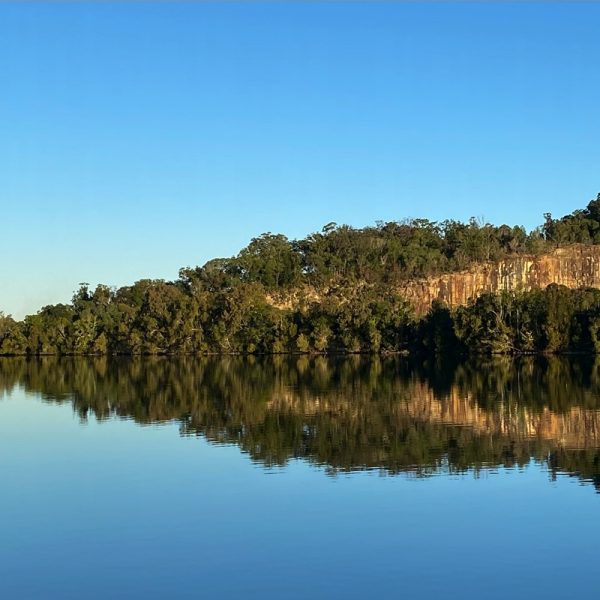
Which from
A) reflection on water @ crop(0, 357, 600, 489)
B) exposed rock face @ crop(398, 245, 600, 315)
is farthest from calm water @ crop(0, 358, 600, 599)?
exposed rock face @ crop(398, 245, 600, 315)

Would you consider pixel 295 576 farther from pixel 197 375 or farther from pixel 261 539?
pixel 197 375

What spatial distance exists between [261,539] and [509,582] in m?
6.09

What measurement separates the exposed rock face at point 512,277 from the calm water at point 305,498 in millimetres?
93754

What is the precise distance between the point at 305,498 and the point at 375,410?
69.9 ft

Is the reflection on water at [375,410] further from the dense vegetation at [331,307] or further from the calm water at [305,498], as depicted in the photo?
the dense vegetation at [331,307]

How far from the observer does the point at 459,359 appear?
10425cm

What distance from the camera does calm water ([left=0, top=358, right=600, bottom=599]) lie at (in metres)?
17.3

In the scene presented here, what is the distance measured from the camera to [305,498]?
24375mm

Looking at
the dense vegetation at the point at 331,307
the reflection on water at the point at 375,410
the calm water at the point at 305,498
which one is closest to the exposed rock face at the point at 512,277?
the dense vegetation at the point at 331,307

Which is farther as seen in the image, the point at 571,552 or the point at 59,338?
the point at 59,338

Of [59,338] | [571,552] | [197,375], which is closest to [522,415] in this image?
[571,552]

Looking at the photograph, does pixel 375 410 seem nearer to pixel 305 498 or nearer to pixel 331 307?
pixel 305 498

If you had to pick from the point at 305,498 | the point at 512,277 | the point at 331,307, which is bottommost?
the point at 305,498

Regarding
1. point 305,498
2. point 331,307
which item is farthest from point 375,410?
point 331,307
